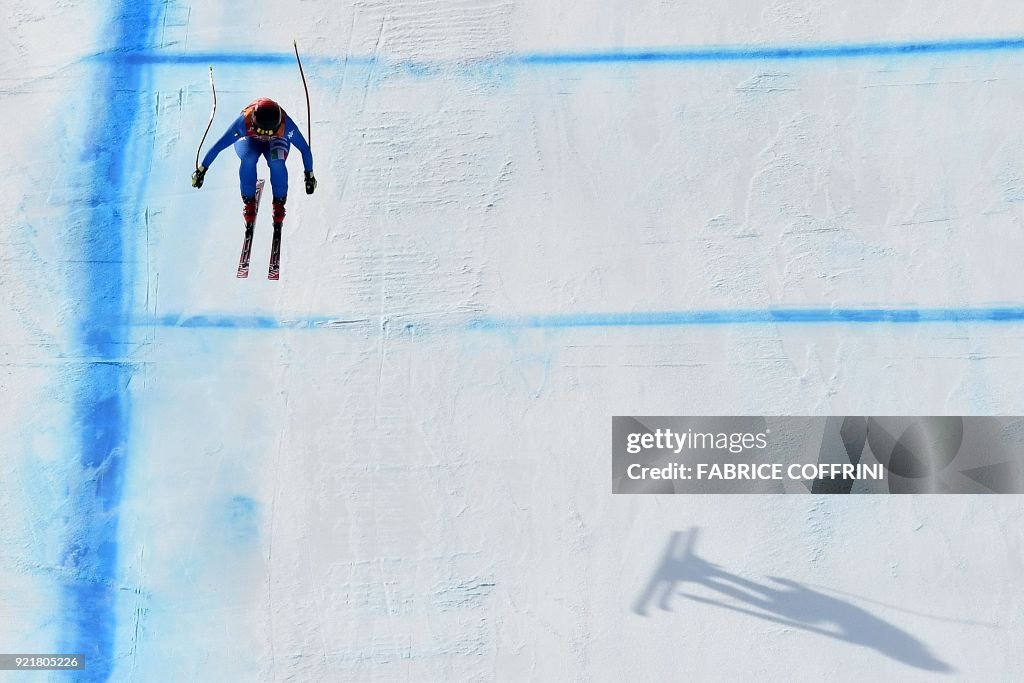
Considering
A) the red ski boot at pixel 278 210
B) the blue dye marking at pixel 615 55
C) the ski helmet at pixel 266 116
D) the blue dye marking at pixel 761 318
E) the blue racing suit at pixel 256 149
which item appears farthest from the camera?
the blue dye marking at pixel 615 55

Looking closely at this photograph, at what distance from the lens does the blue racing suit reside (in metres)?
6.13

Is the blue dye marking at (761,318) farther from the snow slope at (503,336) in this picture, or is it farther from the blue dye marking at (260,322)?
the blue dye marking at (260,322)

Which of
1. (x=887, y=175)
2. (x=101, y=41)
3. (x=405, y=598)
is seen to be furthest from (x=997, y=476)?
(x=101, y=41)

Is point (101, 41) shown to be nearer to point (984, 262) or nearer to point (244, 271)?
point (244, 271)

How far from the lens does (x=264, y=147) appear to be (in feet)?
20.2

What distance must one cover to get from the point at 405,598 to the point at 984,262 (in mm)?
3990

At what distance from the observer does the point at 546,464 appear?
21.0 ft

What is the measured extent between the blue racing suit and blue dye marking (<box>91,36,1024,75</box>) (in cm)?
66

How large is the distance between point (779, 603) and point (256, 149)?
4028 millimetres

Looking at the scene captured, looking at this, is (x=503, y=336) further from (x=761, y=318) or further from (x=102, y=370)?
(x=102, y=370)

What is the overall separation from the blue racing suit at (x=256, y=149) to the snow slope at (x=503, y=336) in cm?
35

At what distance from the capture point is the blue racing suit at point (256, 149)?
6.13m

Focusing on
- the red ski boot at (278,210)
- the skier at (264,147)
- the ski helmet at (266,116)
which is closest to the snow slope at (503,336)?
the red ski boot at (278,210)

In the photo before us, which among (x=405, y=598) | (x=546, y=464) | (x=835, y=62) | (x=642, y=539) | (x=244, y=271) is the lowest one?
(x=405, y=598)
